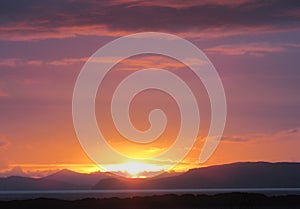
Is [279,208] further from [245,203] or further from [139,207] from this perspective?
[139,207]

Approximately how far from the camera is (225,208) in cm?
7838

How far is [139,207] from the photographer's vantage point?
8025 cm

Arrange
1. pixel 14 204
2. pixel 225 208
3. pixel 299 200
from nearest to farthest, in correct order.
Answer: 1. pixel 225 208
2. pixel 14 204
3. pixel 299 200

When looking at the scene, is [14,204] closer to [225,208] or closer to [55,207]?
[55,207]

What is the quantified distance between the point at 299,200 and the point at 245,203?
14.8 m

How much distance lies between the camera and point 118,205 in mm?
81500

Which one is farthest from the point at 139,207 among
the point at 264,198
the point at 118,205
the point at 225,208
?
the point at 264,198

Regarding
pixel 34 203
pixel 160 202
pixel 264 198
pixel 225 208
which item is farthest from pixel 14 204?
pixel 264 198

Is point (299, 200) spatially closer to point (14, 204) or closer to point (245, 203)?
point (245, 203)

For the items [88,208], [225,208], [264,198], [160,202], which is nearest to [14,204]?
[88,208]

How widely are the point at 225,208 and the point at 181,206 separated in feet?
24.5

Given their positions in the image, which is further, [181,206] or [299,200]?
[299,200]

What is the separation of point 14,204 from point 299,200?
31.1 m

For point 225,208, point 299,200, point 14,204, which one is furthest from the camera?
point 299,200
